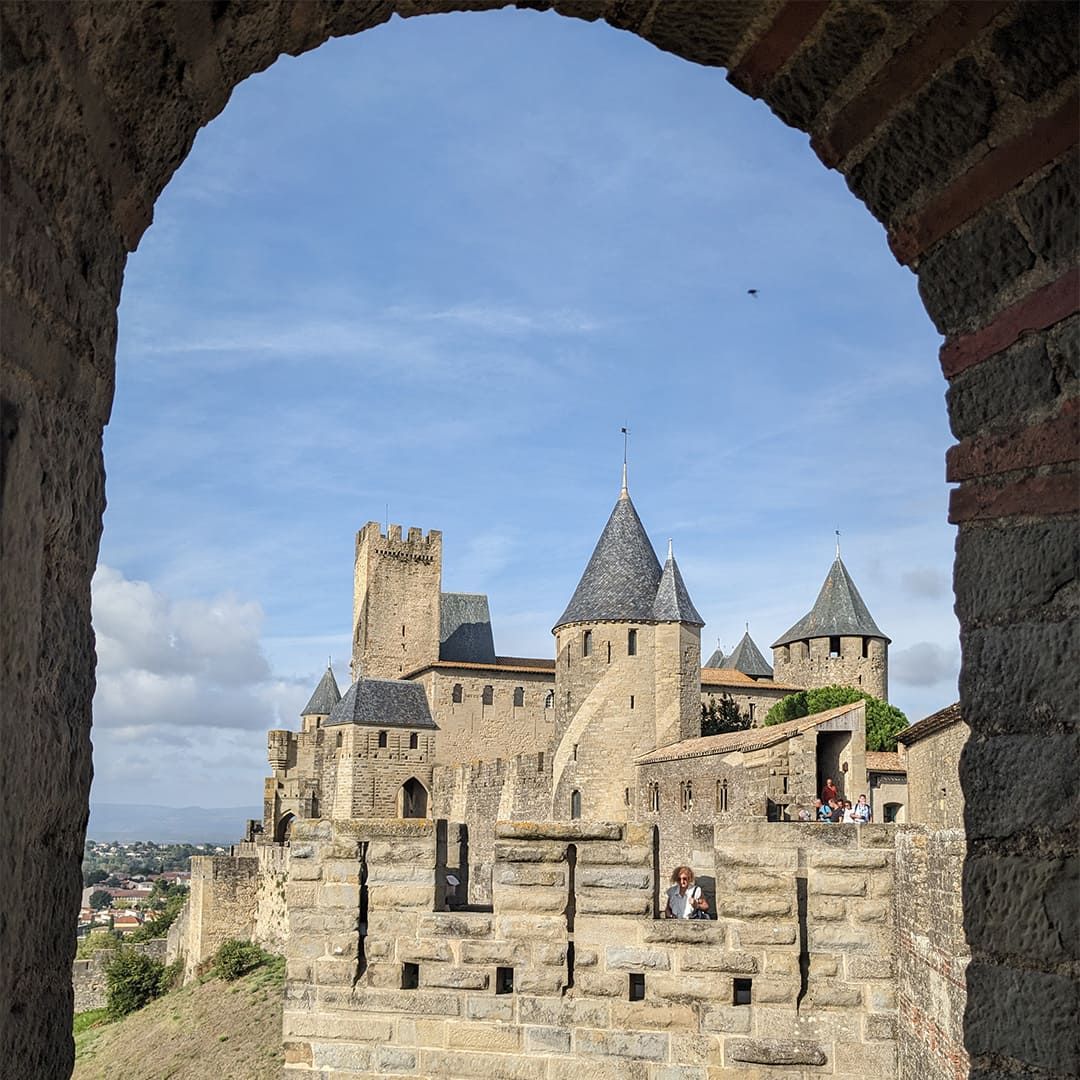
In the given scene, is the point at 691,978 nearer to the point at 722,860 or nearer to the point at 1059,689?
the point at 722,860

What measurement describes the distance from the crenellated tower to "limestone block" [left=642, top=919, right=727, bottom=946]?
184ft

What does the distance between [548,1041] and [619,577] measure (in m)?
39.4

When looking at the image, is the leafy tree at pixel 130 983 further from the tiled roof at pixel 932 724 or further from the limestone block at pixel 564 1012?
the limestone block at pixel 564 1012

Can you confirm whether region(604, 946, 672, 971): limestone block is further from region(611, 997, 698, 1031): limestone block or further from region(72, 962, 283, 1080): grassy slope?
region(72, 962, 283, 1080): grassy slope

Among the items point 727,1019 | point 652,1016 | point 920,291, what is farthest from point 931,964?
point 920,291

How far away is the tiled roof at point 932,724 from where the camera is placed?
2441 centimetres

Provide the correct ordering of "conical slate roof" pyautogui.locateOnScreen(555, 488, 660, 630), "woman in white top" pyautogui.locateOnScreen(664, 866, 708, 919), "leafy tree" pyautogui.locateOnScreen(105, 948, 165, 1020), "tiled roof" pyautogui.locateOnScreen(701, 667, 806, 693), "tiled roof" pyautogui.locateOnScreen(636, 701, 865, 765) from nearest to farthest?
"woman in white top" pyautogui.locateOnScreen(664, 866, 708, 919)
"tiled roof" pyautogui.locateOnScreen(636, 701, 865, 765)
"leafy tree" pyautogui.locateOnScreen(105, 948, 165, 1020)
"conical slate roof" pyautogui.locateOnScreen(555, 488, 660, 630)
"tiled roof" pyautogui.locateOnScreen(701, 667, 806, 693)

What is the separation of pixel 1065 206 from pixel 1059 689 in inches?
39.9

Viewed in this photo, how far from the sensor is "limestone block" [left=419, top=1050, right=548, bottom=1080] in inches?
217

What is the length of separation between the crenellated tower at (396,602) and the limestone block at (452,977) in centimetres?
5575

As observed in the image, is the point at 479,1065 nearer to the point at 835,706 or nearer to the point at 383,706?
the point at 835,706

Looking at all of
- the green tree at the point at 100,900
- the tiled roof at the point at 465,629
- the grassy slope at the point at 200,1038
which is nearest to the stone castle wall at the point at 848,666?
the tiled roof at the point at 465,629

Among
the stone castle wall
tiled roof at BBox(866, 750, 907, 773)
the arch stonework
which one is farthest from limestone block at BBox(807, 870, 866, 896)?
the stone castle wall

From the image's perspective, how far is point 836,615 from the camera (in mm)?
61719
